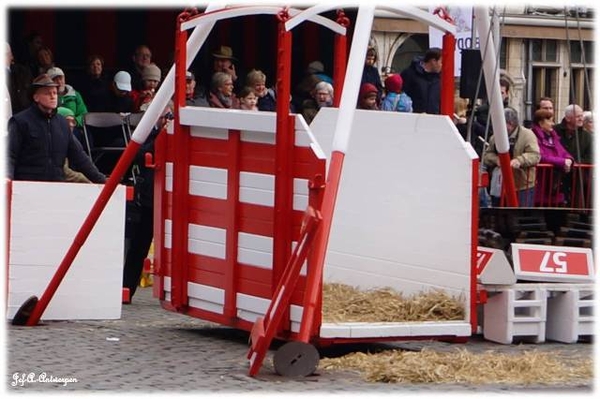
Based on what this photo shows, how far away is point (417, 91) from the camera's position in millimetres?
18406

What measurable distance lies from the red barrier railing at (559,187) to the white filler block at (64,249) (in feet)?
22.1

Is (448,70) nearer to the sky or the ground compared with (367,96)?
nearer to the ground

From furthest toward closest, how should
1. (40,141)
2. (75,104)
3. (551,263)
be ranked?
(75,104) < (40,141) < (551,263)

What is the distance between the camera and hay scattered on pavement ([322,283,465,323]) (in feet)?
37.7

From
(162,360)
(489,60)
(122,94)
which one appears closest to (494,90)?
(489,60)

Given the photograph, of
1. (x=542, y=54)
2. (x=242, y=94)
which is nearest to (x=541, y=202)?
(x=242, y=94)

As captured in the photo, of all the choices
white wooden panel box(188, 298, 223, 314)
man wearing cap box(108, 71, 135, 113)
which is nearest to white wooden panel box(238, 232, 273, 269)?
white wooden panel box(188, 298, 223, 314)

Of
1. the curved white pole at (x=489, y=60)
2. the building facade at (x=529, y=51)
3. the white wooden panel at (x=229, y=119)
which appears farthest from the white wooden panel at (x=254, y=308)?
the building facade at (x=529, y=51)

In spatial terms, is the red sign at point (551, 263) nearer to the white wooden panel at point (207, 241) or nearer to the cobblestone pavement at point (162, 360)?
the cobblestone pavement at point (162, 360)

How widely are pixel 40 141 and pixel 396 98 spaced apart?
226 inches

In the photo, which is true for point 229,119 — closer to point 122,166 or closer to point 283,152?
point 283,152

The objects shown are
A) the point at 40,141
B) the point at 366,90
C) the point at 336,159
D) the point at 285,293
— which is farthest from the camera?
the point at 366,90

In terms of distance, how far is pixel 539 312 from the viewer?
486 inches

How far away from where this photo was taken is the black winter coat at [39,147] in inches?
522
